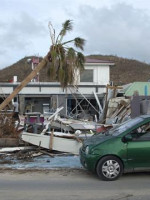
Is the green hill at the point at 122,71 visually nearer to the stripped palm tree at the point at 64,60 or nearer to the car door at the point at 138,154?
the stripped palm tree at the point at 64,60

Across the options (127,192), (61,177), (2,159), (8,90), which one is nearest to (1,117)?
(2,159)

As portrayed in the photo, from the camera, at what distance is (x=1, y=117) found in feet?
51.4

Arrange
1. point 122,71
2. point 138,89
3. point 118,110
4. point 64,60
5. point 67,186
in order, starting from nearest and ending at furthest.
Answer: point 67,186 < point 64,60 < point 118,110 < point 138,89 < point 122,71

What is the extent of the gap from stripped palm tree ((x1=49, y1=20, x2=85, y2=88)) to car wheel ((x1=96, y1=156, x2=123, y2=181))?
22.7 ft

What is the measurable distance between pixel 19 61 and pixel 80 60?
156ft

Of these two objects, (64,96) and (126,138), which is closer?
(126,138)

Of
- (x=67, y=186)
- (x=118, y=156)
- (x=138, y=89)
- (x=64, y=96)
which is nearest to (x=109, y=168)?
(x=118, y=156)

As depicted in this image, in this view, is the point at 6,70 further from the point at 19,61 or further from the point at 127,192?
the point at 127,192

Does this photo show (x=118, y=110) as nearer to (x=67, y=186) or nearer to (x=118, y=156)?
(x=118, y=156)

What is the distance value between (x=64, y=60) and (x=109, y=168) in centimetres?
737

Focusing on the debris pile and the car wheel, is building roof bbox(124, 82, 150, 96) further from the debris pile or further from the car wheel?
the car wheel

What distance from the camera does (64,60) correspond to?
50.0 feet

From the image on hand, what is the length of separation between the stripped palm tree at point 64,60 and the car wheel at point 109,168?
692 centimetres

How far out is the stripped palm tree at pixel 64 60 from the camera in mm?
15188
